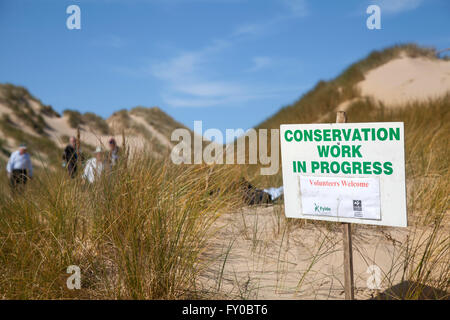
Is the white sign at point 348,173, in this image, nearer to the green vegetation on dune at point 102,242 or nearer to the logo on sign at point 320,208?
the logo on sign at point 320,208

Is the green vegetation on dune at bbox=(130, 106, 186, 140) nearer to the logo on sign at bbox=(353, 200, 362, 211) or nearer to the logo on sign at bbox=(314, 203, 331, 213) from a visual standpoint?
the logo on sign at bbox=(314, 203, 331, 213)

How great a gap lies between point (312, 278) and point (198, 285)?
3.23 ft

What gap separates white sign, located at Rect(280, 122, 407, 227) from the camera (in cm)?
244

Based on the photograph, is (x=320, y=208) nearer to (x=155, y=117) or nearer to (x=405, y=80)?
(x=405, y=80)

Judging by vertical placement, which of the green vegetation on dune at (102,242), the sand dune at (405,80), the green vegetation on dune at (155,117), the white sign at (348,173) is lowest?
the green vegetation on dune at (102,242)

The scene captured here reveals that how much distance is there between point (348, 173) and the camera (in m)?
2.54

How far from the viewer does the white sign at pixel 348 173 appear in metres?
2.44

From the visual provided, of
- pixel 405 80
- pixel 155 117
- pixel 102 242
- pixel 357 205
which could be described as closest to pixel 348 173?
pixel 357 205

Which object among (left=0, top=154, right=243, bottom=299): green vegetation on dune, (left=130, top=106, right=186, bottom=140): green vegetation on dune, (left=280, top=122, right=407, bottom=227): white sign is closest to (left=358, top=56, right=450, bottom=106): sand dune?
(left=280, top=122, right=407, bottom=227): white sign

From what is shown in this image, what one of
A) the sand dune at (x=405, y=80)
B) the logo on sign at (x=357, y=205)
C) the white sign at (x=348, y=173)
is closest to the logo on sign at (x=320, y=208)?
the white sign at (x=348, y=173)

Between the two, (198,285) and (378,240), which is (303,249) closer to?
(378,240)

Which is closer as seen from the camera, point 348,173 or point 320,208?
point 348,173
